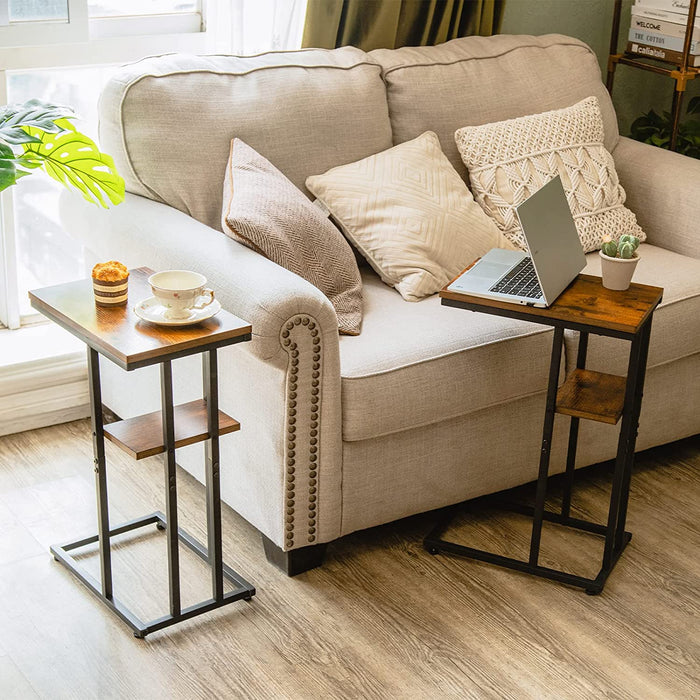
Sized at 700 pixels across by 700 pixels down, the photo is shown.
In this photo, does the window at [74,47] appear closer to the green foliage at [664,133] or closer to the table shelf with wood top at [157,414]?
the table shelf with wood top at [157,414]

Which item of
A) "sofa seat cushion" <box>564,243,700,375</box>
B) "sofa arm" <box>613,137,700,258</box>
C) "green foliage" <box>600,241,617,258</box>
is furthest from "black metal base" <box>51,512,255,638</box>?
"sofa arm" <box>613,137,700,258</box>

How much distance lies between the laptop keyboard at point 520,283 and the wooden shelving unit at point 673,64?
138 centimetres

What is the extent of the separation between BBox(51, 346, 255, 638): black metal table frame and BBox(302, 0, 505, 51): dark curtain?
4.23 feet

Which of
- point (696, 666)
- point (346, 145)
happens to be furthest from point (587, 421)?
point (346, 145)

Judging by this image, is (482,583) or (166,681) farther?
(482,583)

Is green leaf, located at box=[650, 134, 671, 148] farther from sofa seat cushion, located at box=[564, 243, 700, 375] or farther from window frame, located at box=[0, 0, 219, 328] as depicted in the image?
window frame, located at box=[0, 0, 219, 328]

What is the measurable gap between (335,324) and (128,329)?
39 centimetres

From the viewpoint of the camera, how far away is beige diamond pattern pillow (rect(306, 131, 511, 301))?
2.34m

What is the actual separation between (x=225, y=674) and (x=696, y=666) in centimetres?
86

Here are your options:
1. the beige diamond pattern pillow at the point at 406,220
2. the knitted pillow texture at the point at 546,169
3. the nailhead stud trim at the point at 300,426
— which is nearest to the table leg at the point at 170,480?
the nailhead stud trim at the point at 300,426

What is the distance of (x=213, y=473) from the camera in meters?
1.90

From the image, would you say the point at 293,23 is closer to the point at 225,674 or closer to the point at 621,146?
the point at 621,146

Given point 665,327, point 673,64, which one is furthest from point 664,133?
point 665,327

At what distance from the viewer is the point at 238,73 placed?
2.42m
